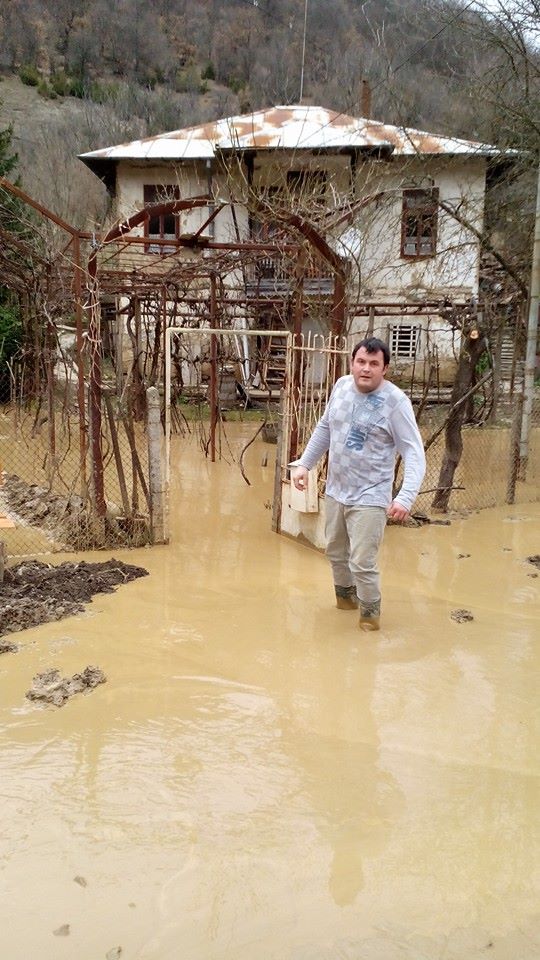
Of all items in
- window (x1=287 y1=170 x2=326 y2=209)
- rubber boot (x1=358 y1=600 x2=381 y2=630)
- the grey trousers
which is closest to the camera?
the grey trousers

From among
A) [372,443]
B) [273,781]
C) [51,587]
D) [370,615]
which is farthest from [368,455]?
[51,587]

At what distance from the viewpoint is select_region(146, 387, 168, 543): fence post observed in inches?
249

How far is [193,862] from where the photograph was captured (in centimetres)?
269

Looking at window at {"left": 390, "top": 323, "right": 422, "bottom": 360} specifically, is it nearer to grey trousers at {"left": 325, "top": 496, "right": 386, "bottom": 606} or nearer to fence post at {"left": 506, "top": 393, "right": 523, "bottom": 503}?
fence post at {"left": 506, "top": 393, "right": 523, "bottom": 503}

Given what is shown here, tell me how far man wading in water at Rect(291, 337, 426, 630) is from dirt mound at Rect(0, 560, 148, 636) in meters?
1.89

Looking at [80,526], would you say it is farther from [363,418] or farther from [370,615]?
[363,418]

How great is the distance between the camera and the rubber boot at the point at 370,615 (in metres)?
4.86

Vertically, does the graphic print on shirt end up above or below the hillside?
below

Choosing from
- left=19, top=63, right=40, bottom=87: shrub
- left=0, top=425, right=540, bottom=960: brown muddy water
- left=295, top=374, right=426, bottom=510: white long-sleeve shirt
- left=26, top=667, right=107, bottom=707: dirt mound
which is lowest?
left=0, top=425, right=540, bottom=960: brown muddy water

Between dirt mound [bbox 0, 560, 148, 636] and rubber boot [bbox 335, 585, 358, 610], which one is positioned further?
rubber boot [bbox 335, 585, 358, 610]

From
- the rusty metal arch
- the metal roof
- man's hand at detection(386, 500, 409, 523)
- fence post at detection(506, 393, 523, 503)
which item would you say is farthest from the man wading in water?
the metal roof

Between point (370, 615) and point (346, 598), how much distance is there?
0.40m

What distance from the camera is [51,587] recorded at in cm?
542

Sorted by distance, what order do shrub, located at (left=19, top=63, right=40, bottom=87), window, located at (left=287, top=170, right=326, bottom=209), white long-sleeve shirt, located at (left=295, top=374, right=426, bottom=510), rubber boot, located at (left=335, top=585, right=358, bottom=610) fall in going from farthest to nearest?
shrub, located at (left=19, top=63, right=40, bottom=87) → window, located at (left=287, top=170, right=326, bottom=209) → rubber boot, located at (left=335, top=585, right=358, bottom=610) → white long-sleeve shirt, located at (left=295, top=374, right=426, bottom=510)
